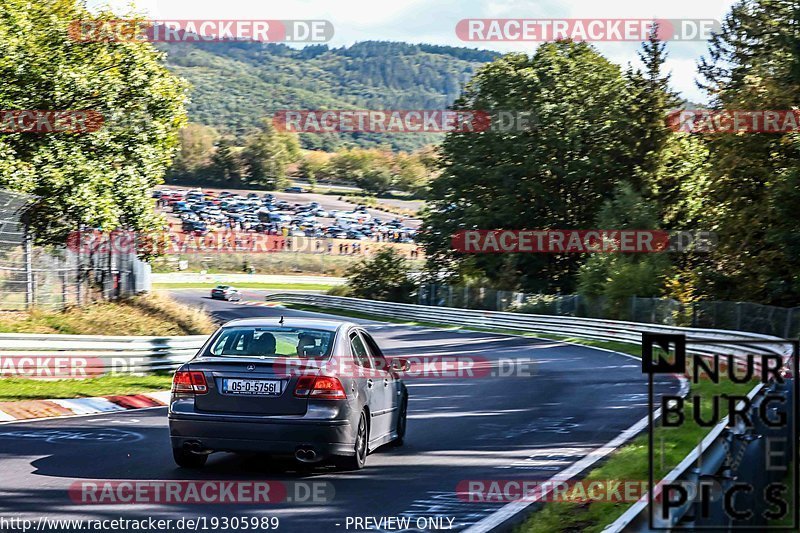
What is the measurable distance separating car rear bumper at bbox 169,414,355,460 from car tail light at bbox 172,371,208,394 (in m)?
0.24

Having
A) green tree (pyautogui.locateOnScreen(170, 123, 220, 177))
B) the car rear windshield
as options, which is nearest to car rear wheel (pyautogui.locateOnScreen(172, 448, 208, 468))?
the car rear windshield

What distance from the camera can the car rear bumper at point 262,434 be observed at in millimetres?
8922

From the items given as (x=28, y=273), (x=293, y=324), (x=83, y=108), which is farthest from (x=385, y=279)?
(x=293, y=324)

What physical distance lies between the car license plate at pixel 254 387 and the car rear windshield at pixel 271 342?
406 mm

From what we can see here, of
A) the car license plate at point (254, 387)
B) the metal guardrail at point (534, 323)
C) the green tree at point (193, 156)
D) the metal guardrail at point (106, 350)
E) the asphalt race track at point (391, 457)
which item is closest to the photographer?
the asphalt race track at point (391, 457)

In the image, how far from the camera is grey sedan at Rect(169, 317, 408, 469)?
8.96 metres

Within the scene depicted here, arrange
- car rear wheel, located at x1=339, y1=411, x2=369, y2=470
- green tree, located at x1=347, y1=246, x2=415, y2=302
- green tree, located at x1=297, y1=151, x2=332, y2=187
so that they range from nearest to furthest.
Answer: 1. car rear wheel, located at x1=339, y1=411, x2=369, y2=470
2. green tree, located at x1=347, y1=246, x2=415, y2=302
3. green tree, located at x1=297, y1=151, x2=332, y2=187

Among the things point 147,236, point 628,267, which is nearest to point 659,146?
point 628,267

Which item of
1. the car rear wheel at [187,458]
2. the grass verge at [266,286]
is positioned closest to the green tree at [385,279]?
the grass verge at [266,286]

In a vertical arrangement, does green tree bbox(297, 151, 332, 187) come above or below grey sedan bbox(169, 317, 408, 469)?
above

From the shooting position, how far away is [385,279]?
62.3 meters

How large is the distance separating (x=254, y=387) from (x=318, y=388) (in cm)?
55

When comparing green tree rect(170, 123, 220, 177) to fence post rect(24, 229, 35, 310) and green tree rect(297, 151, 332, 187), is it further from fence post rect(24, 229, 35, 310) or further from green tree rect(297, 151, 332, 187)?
fence post rect(24, 229, 35, 310)

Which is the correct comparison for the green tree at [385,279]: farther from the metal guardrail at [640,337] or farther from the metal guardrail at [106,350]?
the metal guardrail at [106,350]
